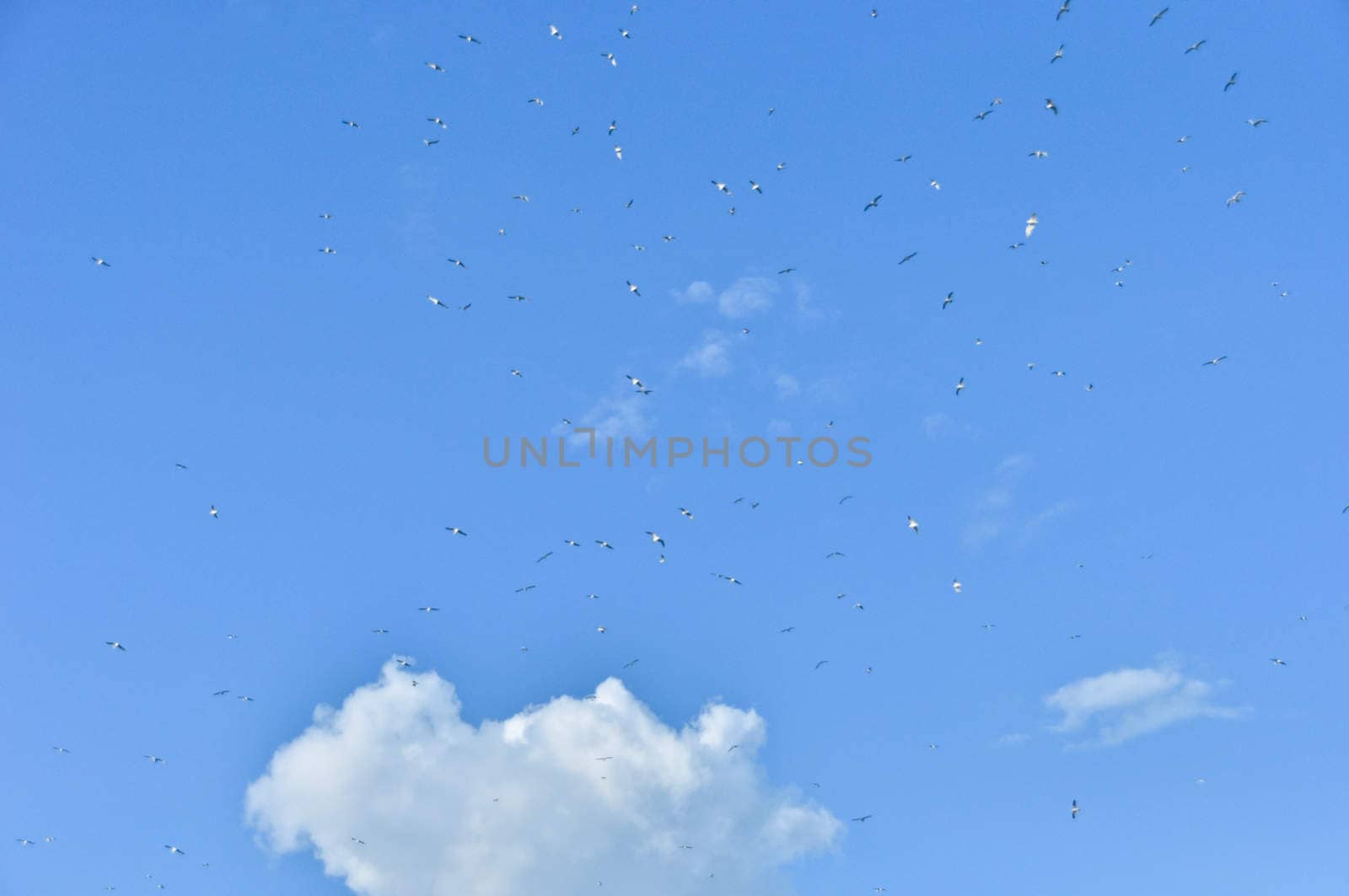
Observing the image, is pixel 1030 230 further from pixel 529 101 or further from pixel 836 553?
pixel 529 101

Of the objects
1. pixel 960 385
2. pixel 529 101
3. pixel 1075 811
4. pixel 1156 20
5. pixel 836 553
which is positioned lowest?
pixel 1075 811

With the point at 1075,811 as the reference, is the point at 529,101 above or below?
above

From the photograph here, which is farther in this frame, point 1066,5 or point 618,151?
point 618,151

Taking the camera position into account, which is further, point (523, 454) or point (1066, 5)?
point (523, 454)

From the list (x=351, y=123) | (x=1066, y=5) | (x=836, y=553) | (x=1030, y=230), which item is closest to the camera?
(x=1066, y=5)

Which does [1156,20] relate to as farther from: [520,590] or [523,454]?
[520,590]

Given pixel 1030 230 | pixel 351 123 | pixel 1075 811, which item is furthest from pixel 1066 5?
pixel 1075 811

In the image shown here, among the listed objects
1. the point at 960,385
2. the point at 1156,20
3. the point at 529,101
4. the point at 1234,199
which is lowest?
the point at 960,385

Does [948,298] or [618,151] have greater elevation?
[618,151]

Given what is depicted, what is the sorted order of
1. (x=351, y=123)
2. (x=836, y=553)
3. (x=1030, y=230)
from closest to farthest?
(x=1030, y=230)
(x=351, y=123)
(x=836, y=553)

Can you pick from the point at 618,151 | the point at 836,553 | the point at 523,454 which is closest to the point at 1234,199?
the point at 836,553
